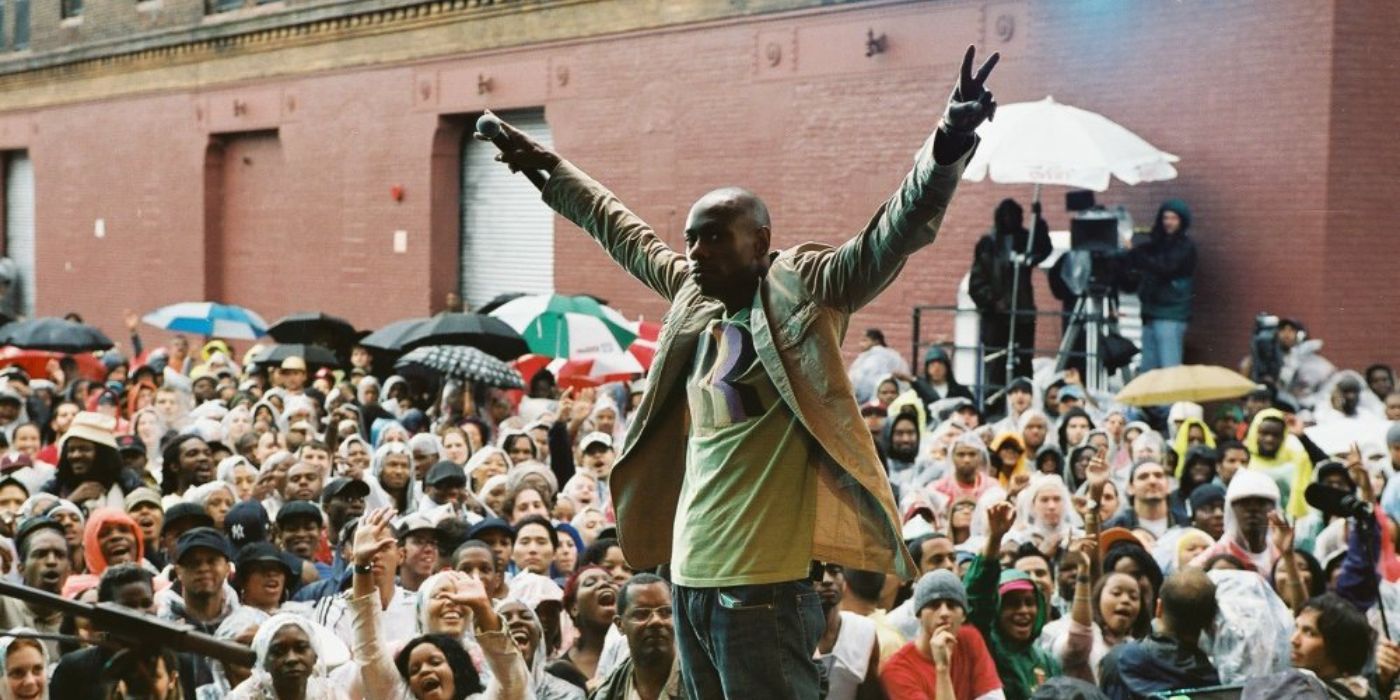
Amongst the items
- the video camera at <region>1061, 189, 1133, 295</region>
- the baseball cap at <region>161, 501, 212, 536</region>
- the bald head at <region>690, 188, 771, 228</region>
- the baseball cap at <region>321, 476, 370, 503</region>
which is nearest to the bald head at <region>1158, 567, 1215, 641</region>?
the bald head at <region>690, 188, 771, 228</region>

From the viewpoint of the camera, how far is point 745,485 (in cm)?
466

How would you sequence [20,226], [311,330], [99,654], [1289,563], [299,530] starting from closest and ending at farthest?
[99,654] < [1289,563] < [299,530] < [311,330] < [20,226]

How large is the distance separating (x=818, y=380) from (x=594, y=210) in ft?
3.60

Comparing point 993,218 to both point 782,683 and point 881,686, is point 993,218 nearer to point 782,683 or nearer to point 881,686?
point 881,686

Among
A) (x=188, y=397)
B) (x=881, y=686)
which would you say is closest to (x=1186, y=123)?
(x=188, y=397)

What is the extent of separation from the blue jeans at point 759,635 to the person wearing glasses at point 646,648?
230cm

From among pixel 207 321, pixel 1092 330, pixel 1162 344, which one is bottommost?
pixel 207 321

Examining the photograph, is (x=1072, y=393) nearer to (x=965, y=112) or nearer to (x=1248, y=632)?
(x=1248, y=632)

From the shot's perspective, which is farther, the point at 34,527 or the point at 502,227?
the point at 502,227

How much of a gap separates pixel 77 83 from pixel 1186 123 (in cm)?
2396

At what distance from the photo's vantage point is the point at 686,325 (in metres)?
4.85

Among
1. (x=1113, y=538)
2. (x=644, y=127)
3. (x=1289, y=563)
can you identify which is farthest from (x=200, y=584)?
→ (x=644, y=127)

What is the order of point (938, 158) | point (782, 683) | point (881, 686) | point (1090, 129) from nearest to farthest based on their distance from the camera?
point (938, 158) < point (782, 683) < point (881, 686) < point (1090, 129)

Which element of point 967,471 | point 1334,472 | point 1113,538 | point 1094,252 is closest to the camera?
point 1113,538
